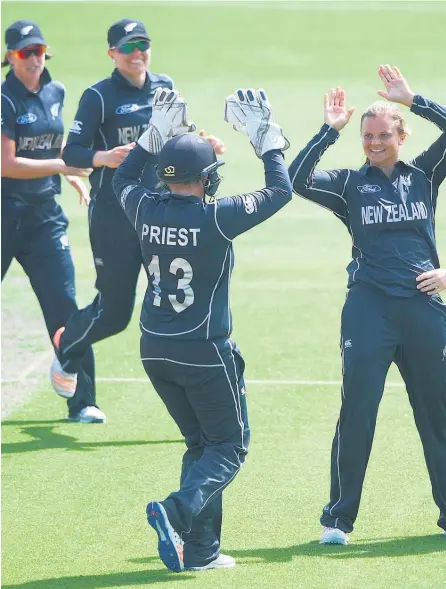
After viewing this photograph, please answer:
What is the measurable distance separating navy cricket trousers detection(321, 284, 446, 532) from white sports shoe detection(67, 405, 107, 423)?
271cm

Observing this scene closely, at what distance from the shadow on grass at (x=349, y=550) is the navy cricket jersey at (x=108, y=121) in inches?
117

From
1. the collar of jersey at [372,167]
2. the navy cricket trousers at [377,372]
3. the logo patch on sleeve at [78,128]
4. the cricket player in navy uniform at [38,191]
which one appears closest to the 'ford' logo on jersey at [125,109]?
the logo patch on sleeve at [78,128]

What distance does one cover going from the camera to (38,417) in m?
8.95

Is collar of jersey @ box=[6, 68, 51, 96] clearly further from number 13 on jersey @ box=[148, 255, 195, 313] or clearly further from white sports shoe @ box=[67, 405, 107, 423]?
number 13 on jersey @ box=[148, 255, 195, 313]

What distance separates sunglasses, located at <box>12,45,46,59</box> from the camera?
341 inches

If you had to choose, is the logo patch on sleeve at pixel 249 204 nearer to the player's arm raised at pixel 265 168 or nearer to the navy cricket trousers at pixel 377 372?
the player's arm raised at pixel 265 168

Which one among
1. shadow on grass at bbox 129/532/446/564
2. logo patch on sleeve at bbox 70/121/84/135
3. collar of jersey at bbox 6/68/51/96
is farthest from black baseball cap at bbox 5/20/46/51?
shadow on grass at bbox 129/532/446/564

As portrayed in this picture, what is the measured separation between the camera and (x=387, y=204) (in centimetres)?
639

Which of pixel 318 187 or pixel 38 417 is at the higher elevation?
pixel 318 187

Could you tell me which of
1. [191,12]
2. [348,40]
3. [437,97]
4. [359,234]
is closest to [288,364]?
[359,234]

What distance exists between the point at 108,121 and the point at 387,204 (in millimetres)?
2751

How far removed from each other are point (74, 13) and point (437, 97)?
7862 millimetres

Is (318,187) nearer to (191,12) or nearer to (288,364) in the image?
(288,364)

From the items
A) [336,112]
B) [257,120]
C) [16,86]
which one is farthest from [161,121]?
[16,86]
